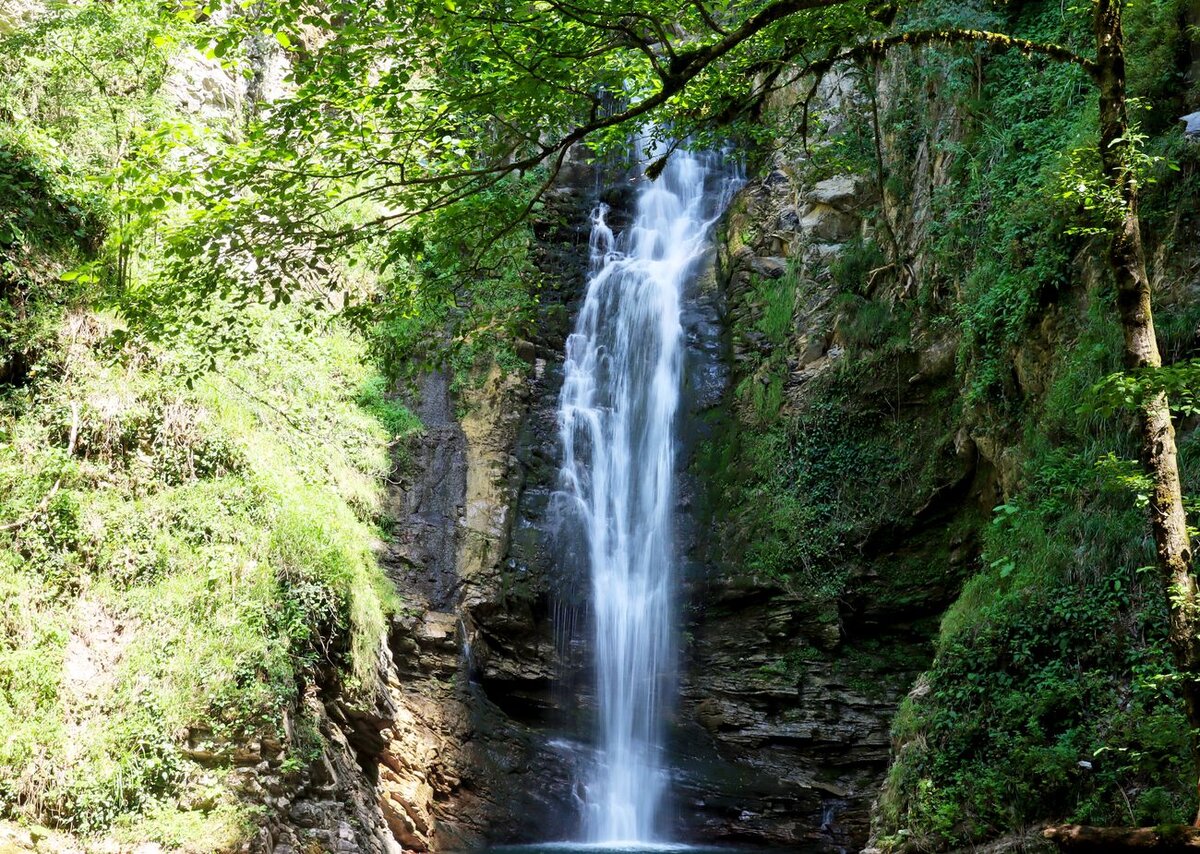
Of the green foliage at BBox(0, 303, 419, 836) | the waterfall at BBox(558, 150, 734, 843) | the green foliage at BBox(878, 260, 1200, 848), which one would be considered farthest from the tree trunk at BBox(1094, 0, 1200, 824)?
the waterfall at BBox(558, 150, 734, 843)

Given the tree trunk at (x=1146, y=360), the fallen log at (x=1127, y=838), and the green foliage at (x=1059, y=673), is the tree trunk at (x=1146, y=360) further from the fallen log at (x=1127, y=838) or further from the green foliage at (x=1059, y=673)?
the green foliage at (x=1059, y=673)

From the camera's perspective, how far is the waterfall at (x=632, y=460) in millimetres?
13047

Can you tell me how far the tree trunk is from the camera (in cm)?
462

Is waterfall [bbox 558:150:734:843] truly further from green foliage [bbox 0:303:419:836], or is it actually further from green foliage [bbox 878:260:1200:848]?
green foliage [bbox 878:260:1200:848]

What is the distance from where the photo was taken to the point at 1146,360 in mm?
4891

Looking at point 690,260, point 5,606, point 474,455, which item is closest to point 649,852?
point 474,455

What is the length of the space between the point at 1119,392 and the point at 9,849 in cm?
724

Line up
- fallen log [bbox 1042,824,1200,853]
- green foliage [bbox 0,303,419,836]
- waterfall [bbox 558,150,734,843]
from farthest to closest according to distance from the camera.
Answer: waterfall [bbox 558,150,734,843]
green foliage [bbox 0,303,419,836]
fallen log [bbox 1042,824,1200,853]

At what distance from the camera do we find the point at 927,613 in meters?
12.8

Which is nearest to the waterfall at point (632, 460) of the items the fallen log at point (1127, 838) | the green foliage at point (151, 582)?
the green foliage at point (151, 582)

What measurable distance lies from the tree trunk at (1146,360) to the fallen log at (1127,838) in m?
0.43

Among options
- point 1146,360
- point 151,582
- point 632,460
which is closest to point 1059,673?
point 1146,360

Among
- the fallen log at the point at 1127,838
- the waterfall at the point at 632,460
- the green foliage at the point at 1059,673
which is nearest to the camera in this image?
the fallen log at the point at 1127,838

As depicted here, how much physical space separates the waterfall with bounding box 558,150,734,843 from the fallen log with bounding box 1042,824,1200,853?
8.15 meters
